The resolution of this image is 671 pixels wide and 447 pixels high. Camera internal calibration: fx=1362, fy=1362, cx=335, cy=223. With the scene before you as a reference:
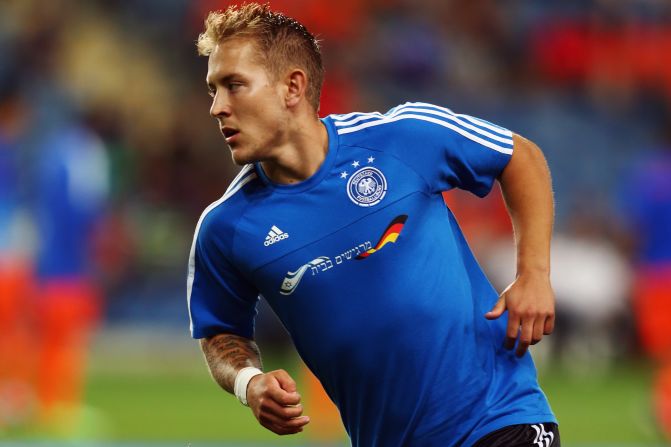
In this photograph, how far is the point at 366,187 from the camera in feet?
14.6

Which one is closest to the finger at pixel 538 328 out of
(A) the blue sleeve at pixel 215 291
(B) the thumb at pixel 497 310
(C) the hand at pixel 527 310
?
(C) the hand at pixel 527 310

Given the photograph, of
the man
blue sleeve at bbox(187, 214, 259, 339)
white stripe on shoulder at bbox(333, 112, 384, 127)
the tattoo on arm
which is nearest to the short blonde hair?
the man

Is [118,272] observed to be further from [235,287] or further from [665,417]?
[235,287]

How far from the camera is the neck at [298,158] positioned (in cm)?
446

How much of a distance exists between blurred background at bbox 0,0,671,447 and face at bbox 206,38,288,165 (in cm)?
744

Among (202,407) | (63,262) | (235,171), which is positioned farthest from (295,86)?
(235,171)

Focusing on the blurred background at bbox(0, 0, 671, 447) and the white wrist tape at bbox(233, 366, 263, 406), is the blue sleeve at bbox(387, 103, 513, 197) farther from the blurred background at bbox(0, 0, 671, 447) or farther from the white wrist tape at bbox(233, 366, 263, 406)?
the blurred background at bbox(0, 0, 671, 447)

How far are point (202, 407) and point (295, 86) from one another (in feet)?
28.7

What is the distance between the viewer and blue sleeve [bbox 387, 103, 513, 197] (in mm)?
4504

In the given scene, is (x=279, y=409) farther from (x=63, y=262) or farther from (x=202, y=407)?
(x=202, y=407)

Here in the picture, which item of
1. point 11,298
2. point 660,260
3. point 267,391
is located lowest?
point 267,391

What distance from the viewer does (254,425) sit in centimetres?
1183

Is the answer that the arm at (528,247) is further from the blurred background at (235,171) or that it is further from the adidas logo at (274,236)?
the blurred background at (235,171)

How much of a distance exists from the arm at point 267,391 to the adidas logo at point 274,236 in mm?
421
